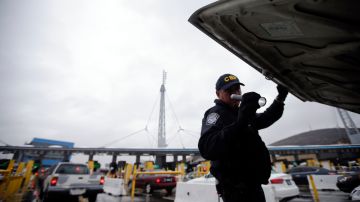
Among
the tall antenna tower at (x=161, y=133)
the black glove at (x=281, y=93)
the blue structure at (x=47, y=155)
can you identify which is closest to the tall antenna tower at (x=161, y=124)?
the tall antenna tower at (x=161, y=133)

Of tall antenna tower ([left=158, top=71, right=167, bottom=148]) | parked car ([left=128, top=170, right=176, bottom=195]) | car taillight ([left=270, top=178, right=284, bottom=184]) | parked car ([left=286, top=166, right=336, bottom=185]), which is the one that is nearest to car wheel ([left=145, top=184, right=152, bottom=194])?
parked car ([left=128, top=170, right=176, bottom=195])

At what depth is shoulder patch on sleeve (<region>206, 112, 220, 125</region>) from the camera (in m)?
1.70

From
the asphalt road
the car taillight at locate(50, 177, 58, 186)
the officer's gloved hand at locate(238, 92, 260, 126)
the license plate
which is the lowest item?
the asphalt road

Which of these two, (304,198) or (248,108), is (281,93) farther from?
(304,198)

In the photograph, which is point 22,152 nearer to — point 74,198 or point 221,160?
point 74,198

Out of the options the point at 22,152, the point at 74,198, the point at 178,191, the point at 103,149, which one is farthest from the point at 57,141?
the point at 178,191

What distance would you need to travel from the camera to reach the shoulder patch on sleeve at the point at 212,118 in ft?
5.58

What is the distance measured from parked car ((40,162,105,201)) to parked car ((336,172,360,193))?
31.8 feet

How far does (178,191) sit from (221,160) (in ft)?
11.2

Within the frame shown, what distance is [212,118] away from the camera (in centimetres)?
174

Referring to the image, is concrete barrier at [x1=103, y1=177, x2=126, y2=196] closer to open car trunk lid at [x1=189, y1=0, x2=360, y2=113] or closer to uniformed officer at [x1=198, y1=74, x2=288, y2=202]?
uniformed officer at [x1=198, y1=74, x2=288, y2=202]

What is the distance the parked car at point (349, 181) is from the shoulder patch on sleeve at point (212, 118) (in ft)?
29.3

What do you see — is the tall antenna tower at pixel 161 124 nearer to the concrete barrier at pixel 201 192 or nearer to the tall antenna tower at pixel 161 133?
the tall antenna tower at pixel 161 133

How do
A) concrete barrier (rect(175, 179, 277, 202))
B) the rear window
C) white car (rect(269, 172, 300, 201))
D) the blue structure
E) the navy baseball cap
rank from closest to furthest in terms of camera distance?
the navy baseball cap, concrete barrier (rect(175, 179, 277, 202)), white car (rect(269, 172, 300, 201)), the rear window, the blue structure
